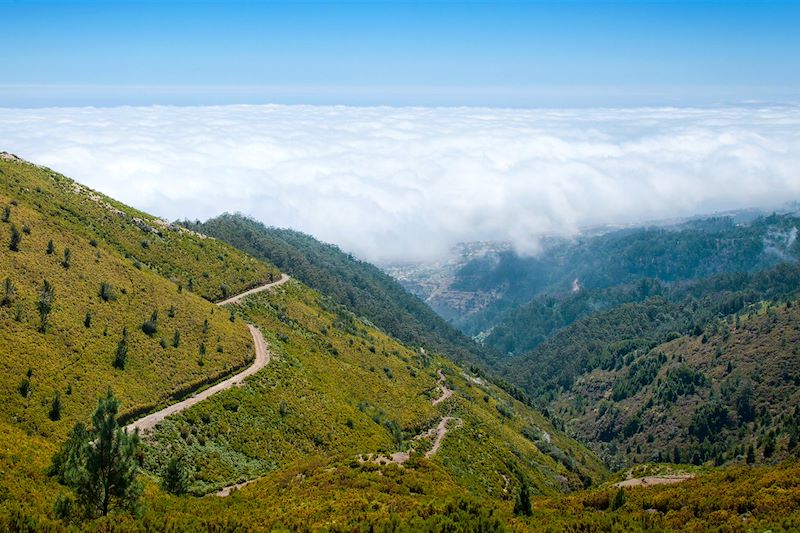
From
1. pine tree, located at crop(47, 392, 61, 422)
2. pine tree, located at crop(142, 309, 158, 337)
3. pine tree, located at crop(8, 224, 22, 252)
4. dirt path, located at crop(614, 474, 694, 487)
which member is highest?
pine tree, located at crop(8, 224, 22, 252)

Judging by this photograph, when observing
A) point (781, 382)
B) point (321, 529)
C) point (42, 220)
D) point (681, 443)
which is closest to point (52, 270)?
point (42, 220)

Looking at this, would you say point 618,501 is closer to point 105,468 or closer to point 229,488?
point 229,488

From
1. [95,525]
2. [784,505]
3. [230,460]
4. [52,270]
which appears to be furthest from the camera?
[52,270]

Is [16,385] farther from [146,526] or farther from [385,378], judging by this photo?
[385,378]

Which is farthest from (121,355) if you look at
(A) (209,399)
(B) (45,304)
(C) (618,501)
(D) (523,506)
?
(C) (618,501)

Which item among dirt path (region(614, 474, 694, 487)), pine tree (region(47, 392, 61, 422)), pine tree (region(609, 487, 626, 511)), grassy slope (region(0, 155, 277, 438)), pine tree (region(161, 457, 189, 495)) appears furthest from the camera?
dirt path (region(614, 474, 694, 487))

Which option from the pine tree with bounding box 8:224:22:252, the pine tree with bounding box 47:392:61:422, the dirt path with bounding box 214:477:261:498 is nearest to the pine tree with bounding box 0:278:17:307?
the pine tree with bounding box 8:224:22:252

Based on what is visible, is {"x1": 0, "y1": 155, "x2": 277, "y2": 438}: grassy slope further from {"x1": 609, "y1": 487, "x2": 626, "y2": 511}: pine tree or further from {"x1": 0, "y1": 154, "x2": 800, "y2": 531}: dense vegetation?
{"x1": 609, "y1": 487, "x2": 626, "y2": 511}: pine tree
